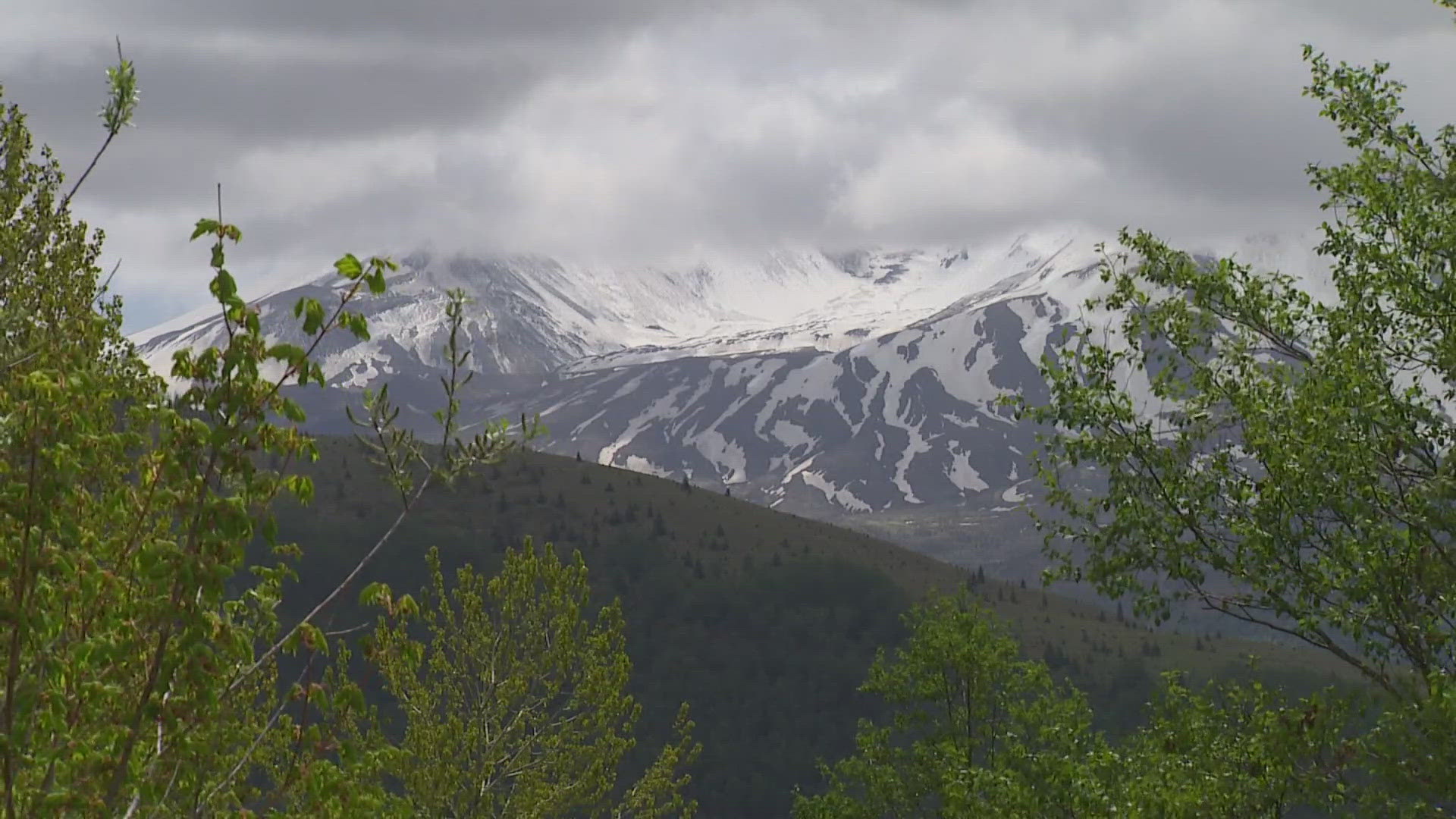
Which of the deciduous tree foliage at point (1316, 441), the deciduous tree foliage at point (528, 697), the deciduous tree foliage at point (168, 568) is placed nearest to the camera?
the deciduous tree foliage at point (168, 568)

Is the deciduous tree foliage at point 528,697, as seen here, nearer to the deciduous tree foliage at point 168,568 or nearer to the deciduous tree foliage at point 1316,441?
the deciduous tree foliage at point 1316,441

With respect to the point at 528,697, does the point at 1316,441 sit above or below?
above

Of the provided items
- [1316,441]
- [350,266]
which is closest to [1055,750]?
[1316,441]

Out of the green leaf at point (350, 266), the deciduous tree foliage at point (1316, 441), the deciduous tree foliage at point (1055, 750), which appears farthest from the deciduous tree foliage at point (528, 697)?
the green leaf at point (350, 266)

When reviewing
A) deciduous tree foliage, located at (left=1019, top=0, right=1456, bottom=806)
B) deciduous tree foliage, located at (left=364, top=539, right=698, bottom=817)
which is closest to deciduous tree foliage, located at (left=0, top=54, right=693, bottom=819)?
deciduous tree foliage, located at (left=1019, top=0, right=1456, bottom=806)

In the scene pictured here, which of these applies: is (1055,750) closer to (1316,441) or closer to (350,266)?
(1316,441)

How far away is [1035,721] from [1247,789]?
1952cm

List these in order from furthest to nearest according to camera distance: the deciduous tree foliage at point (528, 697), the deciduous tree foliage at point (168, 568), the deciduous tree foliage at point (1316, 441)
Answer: the deciduous tree foliage at point (528, 697) → the deciduous tree foliage at point (1316, 441) → the deciduous tree foliage at point (168, 568)

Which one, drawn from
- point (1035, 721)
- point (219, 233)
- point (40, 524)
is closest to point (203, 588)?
point (40, 524)

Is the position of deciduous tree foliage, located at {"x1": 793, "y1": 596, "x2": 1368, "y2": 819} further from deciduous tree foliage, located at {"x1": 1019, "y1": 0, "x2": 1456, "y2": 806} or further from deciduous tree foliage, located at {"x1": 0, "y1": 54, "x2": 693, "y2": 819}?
deciduous tree foliage, located at {"x1": 0, "y1": 54, "x2": 693, "y2": 819}

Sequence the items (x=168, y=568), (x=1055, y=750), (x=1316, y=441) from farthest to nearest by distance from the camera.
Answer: (x=1055, y=750), (x=1316, y=441), (x=168, y=568)

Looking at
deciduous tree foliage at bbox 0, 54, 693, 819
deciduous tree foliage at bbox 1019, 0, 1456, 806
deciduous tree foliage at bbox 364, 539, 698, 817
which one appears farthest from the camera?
deciduous tree foliage at bbox 364, 539, 698, 817

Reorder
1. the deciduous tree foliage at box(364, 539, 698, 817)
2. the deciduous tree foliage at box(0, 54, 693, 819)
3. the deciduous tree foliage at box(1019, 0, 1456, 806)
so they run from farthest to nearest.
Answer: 1. the deciduous tree foliage at box(364, 539, 698, 817)
2. the deciduous tree foliage at box(1019, 0, 1456, 806)
3. the deciduous tree foliage at box(0, 54, 693, 819)

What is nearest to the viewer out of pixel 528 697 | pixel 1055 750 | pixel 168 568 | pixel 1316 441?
pixel 168 568
